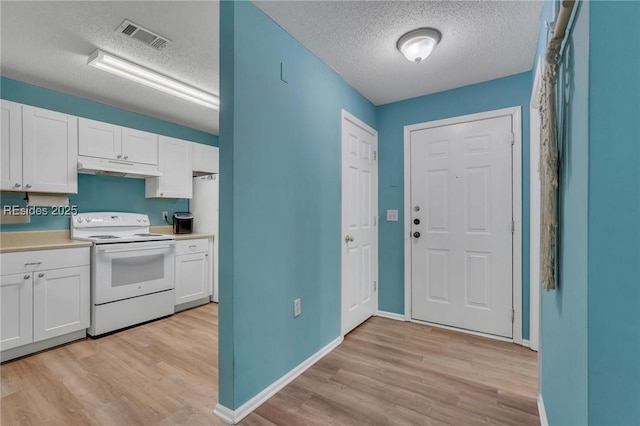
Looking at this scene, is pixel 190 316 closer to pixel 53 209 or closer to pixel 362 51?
pixel 53 209

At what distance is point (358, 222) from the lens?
9.59ft

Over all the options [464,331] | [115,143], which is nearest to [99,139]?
[115,143]

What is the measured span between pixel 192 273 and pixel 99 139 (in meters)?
1.79

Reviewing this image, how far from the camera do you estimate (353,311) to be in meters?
2.85

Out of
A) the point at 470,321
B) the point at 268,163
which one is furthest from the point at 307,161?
the point at 470,321

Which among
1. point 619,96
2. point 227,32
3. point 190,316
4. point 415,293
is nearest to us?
point 619,96

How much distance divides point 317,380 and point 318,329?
387 millimetres

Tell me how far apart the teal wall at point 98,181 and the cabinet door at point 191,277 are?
71 cm

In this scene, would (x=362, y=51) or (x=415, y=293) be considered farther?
(x=415, y=293)

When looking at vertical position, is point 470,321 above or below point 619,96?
below

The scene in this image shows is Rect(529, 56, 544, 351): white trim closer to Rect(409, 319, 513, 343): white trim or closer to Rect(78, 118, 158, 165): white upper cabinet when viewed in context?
Rect(409, 319, 513, 343): white trim

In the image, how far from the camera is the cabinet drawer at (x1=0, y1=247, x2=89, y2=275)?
2.30 meters

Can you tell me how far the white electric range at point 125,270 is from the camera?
276 centimetres

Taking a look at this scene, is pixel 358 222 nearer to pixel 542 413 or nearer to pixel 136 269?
pixel 542 413
